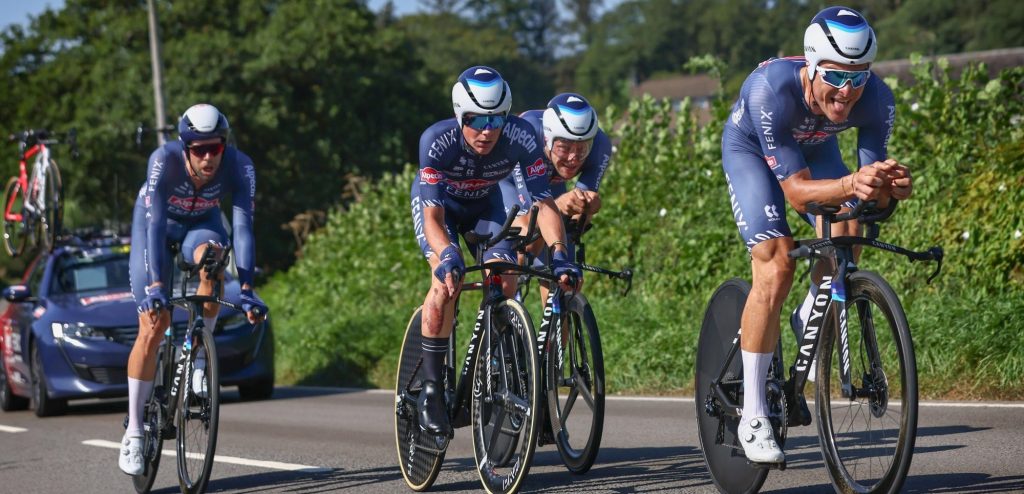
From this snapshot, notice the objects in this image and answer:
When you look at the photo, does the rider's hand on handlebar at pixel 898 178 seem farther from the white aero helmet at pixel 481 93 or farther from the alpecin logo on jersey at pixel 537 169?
the alpecin logo on jersey at pixel 537 169

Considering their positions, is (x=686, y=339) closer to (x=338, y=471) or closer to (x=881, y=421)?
(x=338, y=471)

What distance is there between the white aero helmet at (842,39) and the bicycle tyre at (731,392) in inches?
43.4

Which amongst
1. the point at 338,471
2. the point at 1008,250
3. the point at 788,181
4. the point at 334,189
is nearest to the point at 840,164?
the point at 788,181

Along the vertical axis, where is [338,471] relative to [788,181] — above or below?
below

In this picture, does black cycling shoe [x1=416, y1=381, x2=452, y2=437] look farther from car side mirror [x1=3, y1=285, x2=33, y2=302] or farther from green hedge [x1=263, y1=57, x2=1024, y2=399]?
car side mirror [x1=3, y1=285, x2=33, y2=302]

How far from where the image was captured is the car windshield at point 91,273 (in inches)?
542

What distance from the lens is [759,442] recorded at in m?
5.63

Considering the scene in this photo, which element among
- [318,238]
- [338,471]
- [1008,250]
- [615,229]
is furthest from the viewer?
[318,238]

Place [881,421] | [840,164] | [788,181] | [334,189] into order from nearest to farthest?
[881,421]
[788,181]
[840,164]
[334,189]

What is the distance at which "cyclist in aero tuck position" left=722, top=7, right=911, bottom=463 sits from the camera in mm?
5457

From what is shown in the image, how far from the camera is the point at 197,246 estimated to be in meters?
7.93

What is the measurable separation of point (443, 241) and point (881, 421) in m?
2.37

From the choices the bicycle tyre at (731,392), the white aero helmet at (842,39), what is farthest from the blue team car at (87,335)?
the white aero helmet at (842,39)

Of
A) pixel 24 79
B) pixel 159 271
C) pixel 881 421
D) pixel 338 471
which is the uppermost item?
pixel 24 79
